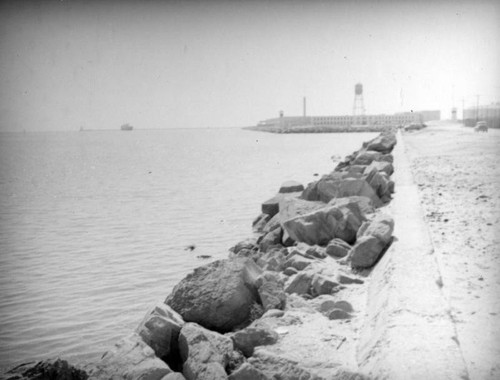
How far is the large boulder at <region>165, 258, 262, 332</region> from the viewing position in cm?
379

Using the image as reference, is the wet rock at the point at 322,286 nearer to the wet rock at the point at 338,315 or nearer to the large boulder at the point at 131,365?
the wet rock at the point at 338,315

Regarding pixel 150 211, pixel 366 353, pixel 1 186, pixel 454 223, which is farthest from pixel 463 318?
pixel 1 186

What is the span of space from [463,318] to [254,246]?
4.22 meters

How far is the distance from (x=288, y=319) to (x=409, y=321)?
1074 millimetres

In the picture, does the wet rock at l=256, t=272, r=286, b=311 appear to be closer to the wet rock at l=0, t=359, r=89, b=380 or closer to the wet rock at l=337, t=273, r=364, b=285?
the wet rock at l=337, t=273, r=364, b=285

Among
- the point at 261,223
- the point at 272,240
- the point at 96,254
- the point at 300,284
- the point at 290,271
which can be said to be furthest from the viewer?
the point at 261,223

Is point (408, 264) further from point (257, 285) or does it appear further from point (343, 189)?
point (343, 189)

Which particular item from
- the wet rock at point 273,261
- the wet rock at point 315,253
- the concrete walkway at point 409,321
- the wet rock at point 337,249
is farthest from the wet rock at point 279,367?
the wet rock at point 337,249

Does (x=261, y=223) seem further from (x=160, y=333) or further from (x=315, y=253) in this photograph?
(x=160, y=333)

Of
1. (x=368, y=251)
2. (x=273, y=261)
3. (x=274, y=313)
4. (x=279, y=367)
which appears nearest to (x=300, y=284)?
(x=274, y=313)

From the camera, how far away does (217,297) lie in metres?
3.83

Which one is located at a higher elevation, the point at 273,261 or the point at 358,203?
the point at 358,203

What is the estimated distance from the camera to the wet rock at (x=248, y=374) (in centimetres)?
265

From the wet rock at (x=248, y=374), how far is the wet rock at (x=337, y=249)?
2999mm
